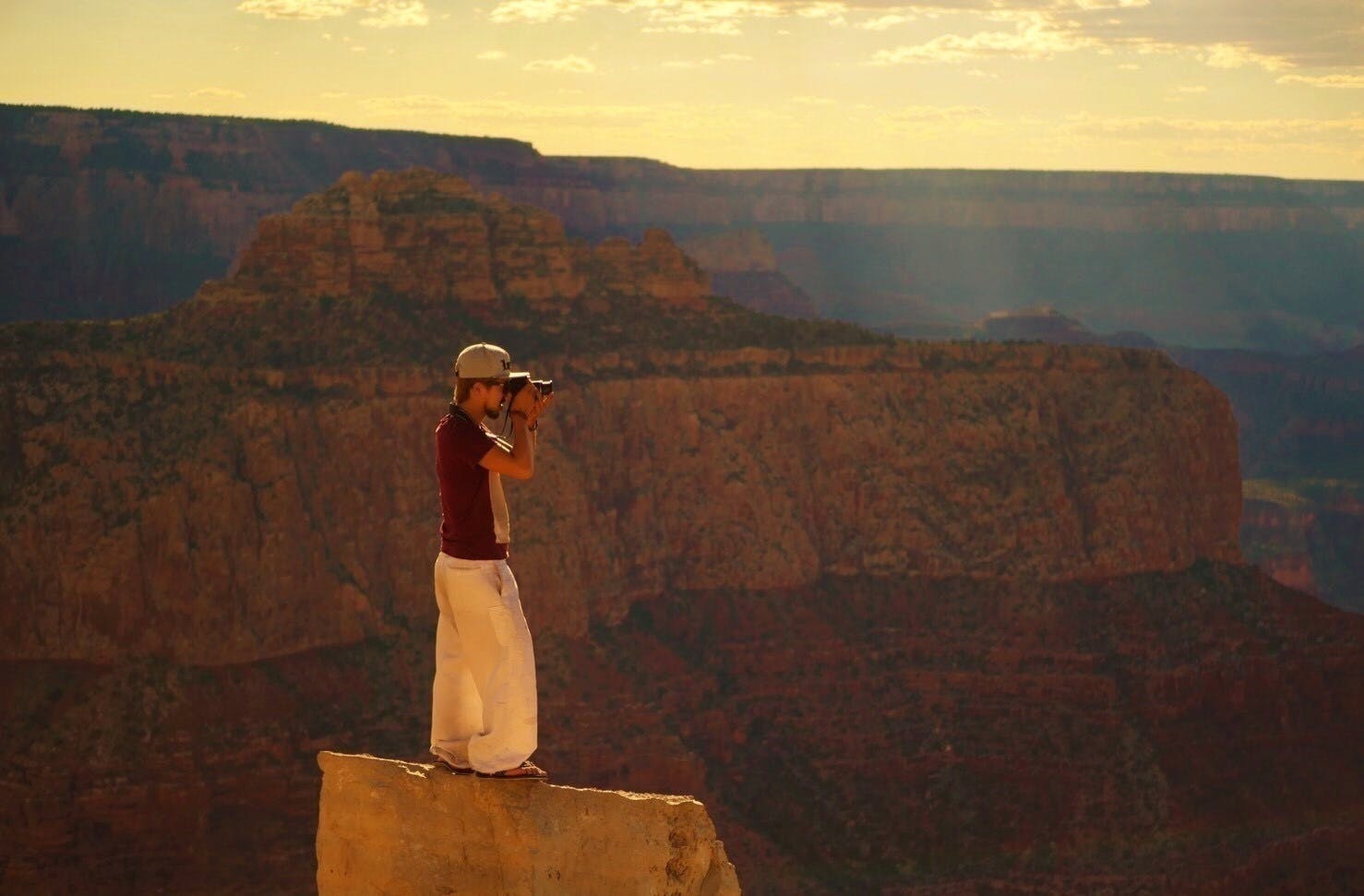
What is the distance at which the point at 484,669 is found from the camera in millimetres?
19594

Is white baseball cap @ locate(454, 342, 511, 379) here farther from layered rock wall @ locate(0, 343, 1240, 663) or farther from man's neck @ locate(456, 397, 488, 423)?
layered rock wall @ locate(0, 343, 1240, 663)

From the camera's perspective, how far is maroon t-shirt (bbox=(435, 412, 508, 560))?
63.7 feet

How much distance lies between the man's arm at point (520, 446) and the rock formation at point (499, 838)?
200 cm

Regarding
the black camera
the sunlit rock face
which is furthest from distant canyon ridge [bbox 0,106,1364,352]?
the black camera

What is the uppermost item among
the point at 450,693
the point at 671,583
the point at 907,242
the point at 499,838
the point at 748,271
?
the point at 450,693

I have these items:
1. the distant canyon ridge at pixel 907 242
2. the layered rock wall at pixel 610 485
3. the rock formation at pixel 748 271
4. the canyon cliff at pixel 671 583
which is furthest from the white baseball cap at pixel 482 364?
the rock formation at pixel 748 271

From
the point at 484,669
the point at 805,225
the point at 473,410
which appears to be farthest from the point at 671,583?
the point at 805,225

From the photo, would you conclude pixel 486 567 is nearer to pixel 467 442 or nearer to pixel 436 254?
pixel 467 442

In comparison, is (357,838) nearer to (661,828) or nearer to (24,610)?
(661,828)

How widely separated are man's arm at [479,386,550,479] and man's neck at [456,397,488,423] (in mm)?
319

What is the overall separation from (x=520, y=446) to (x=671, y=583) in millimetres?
53904

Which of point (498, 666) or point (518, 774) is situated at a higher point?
point (498, 666)

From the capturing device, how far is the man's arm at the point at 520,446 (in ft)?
62.9

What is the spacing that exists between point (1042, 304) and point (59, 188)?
68.3 metres
